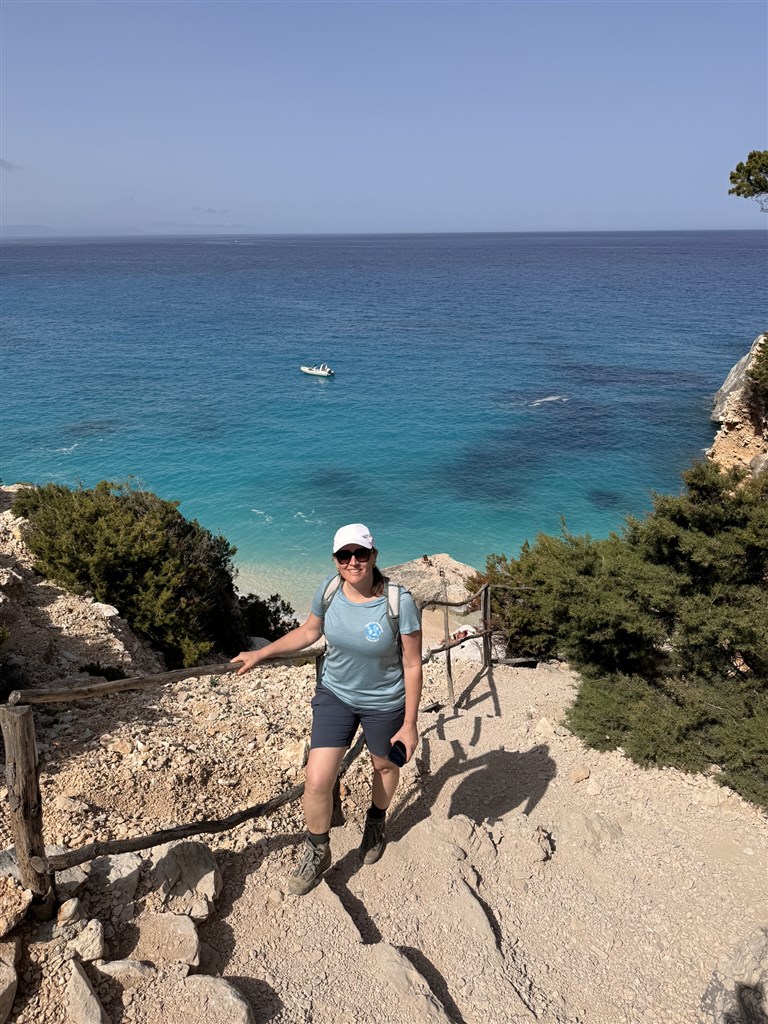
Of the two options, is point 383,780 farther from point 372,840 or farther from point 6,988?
point 6,988

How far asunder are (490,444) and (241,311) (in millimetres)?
56633

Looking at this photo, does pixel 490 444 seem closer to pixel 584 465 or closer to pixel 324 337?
pixel 584 465

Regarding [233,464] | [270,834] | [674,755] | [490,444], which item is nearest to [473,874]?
[270,834]

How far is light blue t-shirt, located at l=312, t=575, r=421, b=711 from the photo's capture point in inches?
164

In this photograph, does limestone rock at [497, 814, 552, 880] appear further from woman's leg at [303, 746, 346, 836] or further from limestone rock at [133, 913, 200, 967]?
limestone rock at [133, 913, 200, 967]

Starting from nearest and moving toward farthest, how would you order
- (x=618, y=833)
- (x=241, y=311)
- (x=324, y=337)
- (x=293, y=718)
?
(x=618, y=833) < (x=293, y=718) < (x=324, y=337) < (x=241, y=311)

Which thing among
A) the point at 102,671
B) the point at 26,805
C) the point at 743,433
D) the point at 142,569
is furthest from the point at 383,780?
the point at 743,433

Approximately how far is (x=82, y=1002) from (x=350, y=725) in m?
1.94

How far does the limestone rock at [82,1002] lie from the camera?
324 centimetres

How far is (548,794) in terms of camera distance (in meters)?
6.59

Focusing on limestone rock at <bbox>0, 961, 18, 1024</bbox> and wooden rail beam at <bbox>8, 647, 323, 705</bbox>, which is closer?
limestone rock at <bbox>0, 961, 18, 1024</bbox>

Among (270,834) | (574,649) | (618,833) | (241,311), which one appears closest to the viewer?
(270,834)

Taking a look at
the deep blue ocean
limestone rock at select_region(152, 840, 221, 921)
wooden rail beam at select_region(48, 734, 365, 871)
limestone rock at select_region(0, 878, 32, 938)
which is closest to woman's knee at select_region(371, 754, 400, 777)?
wooden rail beam at select_region(48, 734, 365, 871)

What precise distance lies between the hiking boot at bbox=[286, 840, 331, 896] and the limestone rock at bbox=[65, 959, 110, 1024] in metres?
1.39
